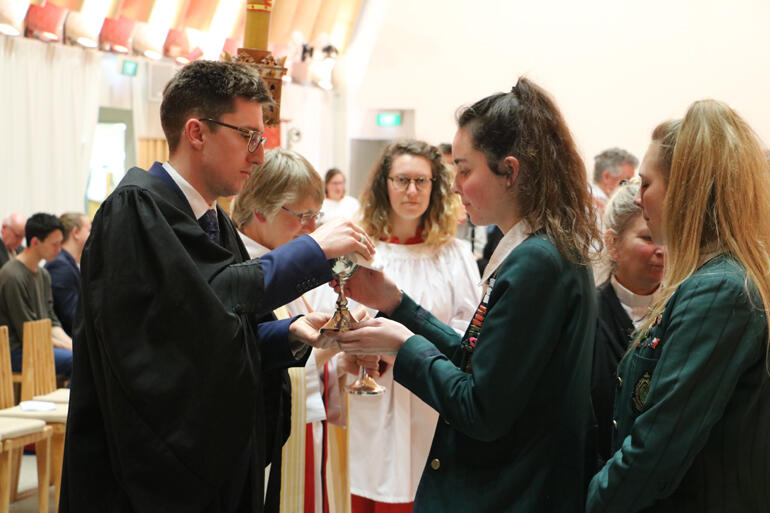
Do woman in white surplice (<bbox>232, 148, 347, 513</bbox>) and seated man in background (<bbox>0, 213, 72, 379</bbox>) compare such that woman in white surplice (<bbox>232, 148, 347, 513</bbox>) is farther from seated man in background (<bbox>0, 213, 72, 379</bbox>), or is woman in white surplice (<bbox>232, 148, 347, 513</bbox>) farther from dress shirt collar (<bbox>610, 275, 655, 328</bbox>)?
seated man in background (<bbox>0, 213, 72, 379</bbox>)

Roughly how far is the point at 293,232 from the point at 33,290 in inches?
151

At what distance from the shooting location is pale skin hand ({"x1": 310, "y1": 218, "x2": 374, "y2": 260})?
2043 mm

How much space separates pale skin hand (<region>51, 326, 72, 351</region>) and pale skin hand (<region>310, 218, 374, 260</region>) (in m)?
4.88

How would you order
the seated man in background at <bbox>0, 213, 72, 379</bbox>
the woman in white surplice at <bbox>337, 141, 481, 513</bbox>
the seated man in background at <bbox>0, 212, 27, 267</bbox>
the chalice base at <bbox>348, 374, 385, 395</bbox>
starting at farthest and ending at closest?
the seated man in background at <bbox>0, 212, 27, 267</bbox>, the seated man in background at <bbox>0, 213, 72, 379</bbox>, the woman in white surplice at <bbox>337, 141, 481, 513</bbox>, the chalice base at <bbox>348, 374, 385, 395</bbox>

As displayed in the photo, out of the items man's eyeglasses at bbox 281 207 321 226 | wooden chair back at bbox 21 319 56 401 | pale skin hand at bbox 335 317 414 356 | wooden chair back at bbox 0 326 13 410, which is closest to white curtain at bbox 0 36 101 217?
wooden chair back at bbox 21 319 56 401

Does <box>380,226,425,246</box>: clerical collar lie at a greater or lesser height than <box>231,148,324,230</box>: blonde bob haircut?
lesser

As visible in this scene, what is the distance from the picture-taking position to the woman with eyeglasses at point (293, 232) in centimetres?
287

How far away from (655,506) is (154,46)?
972 centimetres

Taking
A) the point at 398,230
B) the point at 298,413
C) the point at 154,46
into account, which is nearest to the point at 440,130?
the point at 154,46

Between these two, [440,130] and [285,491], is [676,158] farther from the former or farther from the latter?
[440,130]

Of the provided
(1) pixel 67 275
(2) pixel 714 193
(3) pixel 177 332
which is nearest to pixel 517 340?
(2) pixel 714 193

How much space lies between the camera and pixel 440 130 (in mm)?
12305

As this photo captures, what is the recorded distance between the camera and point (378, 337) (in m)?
1.96

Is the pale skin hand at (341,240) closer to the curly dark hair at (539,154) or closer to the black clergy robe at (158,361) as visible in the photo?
the black clergy robe at (158,361)
